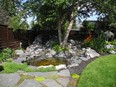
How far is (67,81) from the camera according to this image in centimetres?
627

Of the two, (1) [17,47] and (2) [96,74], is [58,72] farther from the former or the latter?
(1) [17,47]

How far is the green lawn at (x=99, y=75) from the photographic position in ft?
19.5

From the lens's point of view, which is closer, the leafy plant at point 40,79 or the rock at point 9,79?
the rock at point 9,79

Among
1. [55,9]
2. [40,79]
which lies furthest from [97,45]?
[40,79]

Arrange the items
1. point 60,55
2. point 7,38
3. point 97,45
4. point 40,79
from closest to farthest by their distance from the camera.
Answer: point 40,79 < point 60,55 < point 97,45 < point 7,38

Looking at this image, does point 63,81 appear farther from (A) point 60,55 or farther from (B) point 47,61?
(A) point 60,55

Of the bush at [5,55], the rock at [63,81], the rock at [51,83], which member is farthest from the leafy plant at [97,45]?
the rock at [51,83]

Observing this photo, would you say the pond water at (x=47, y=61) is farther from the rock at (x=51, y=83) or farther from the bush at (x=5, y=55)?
the rock at (x=51, y=83)

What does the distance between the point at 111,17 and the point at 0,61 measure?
588 centimetres

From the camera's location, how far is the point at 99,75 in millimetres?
6516

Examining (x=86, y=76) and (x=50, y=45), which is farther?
(x=50, y=45)

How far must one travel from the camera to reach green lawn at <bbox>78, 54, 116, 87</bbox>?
5957 mm

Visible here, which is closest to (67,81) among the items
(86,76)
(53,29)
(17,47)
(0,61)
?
(86,76)

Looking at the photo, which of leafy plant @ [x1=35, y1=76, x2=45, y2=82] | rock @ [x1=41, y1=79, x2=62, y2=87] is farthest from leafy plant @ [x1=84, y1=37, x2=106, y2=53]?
rock @ [x1=41, y1=79, x2=62, y2=87]
